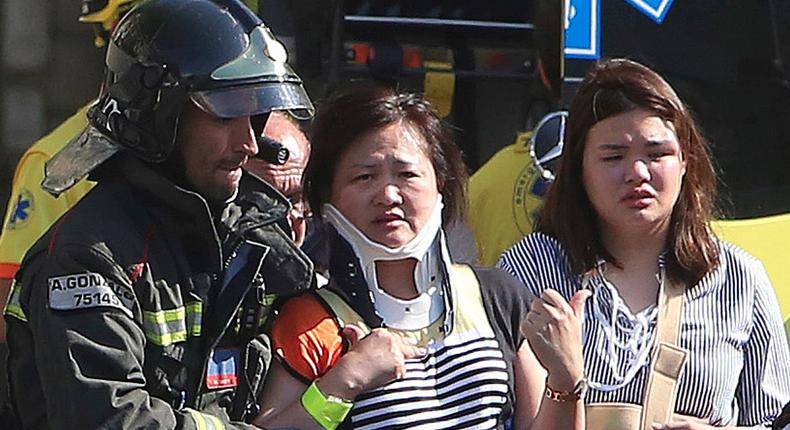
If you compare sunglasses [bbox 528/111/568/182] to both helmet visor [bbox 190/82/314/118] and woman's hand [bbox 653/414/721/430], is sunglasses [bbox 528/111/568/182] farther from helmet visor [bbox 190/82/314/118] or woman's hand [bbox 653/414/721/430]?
helmet visor [bbox 190/82/314/118]

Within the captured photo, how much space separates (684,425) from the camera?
2793 millimetres

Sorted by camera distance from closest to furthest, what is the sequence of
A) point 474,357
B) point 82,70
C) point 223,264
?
point 223,264, point 474,357, point 82,70

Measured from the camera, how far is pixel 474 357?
2.51 metres

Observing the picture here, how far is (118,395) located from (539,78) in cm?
227

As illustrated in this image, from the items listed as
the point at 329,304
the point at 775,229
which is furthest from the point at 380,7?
the point at 329,304

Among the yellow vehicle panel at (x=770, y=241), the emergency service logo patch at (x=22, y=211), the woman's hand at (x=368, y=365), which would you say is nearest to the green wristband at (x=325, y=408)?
the woman's hand at (x=368, y=365)

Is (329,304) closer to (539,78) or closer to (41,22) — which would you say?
(539,78)

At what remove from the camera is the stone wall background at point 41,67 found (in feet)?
14.3

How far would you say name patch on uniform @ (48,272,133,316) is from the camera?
6.77 ft

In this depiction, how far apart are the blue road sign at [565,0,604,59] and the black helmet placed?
1717 mm

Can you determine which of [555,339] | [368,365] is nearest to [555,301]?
[555,339]

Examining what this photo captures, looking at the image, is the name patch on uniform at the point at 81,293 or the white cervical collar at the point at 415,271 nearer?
the name patch on uniform at the point at 81,293

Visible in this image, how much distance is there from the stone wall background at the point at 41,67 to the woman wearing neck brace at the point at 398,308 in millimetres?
1878

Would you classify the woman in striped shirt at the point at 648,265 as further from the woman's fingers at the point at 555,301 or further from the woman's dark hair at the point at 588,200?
the woman's fingers at the point at 555,301
